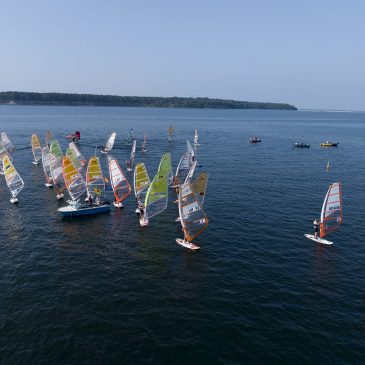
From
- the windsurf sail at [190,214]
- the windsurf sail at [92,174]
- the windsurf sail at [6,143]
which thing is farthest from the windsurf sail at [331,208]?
the windsurf sail at [6,143]

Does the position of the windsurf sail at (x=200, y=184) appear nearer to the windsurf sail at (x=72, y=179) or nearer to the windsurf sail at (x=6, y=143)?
the windsurf sail at (x=72, y=179)

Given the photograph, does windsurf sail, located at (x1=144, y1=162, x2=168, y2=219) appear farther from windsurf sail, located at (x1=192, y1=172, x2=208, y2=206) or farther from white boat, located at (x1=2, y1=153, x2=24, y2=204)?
white boat, located at (x1=2, y1=153, x2=24, y2=204)

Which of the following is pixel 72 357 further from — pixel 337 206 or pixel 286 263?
pixel 337 206

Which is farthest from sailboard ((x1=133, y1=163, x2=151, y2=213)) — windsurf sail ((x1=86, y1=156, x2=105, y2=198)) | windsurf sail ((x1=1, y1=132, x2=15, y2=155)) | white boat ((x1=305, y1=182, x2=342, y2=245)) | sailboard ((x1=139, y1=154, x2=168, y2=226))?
windsurf sail ((x1=1, y1=132, x2=15, y2=155))

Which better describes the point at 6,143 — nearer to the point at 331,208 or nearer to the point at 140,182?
the point at 140,182

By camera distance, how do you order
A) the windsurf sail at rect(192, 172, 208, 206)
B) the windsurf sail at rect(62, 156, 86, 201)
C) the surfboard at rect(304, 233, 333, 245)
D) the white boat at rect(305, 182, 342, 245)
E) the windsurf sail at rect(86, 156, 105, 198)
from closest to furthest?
1. the surfboard at rect(304, 233, 333, 245)
2. the white boat at rect(305, 182, 342, 245)
3. the windsurf sail at rect(192, 172, 208, 206)
4. the windsurf sail at rect(62, 156, 86, 201)
5. the windsurf sail at rect(86, 156, 105, 198)

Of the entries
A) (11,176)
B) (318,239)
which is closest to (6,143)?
(11,176)

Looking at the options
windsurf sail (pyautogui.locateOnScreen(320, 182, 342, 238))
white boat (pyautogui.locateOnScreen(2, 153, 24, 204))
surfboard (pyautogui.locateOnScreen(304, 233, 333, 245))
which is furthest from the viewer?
white boat (pyautogui.locateOnScreen(2, 153, 24, 204))
